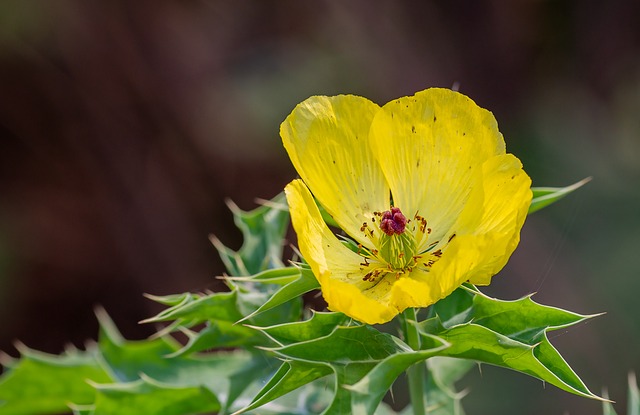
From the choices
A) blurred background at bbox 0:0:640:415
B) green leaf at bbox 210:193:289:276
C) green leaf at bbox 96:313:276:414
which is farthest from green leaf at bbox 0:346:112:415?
blurred background at bbox 0:0:640:415

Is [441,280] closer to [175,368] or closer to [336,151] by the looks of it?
[336,151]

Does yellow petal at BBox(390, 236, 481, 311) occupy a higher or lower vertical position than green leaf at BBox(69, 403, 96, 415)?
higher

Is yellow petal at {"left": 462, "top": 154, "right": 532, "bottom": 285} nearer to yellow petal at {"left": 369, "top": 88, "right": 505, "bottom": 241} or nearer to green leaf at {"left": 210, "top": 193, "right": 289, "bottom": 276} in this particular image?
yellow petal at {"left": 369, "top": 88, "right": 505, "bottom": 241}

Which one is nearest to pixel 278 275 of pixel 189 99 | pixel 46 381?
pixel 46 381

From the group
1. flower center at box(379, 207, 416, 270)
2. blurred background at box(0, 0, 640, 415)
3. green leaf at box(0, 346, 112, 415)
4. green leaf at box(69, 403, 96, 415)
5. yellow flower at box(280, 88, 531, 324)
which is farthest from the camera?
blurred background at box(0, 0, 640, 415)

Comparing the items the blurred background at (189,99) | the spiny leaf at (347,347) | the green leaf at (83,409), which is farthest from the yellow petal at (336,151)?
the blurred background at (189,99)

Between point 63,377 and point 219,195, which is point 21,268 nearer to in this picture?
point 219,195
